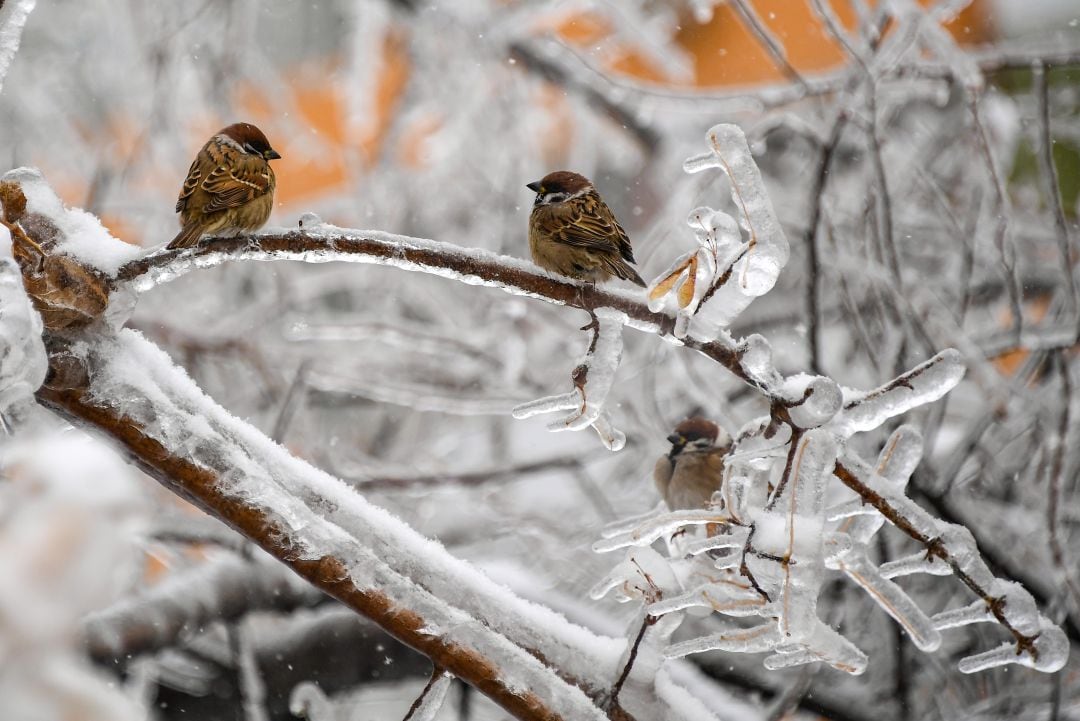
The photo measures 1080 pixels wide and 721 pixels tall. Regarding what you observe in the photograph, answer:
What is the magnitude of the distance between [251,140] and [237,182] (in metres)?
0.24

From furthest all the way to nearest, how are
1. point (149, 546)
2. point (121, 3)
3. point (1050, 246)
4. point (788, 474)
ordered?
point (121, 3)
point (1050, 246)
point (149, 546)
point (788, 474)

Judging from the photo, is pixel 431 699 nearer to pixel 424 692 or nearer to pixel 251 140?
pixel 424 692

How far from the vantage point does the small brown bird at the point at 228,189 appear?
1497 millimetres

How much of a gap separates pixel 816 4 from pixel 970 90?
1.45ft

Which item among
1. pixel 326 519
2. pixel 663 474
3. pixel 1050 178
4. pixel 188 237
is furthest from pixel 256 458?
pixel 1050 178

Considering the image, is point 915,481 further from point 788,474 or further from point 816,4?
point 788,474

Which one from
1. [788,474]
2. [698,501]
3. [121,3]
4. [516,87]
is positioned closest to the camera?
[788,474]

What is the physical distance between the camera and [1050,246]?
375 centimetres

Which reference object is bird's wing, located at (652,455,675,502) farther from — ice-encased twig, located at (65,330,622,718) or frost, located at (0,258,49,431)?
frost, located at (0,258,49,431)

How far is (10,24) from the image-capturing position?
1.19 metres

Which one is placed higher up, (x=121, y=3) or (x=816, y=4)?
(x=121, y=3)

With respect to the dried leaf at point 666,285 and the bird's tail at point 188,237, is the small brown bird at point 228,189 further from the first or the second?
the dried leaf at point 666,285

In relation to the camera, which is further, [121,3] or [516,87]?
[121,3]

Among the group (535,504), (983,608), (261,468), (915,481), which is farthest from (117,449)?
(535,504)
